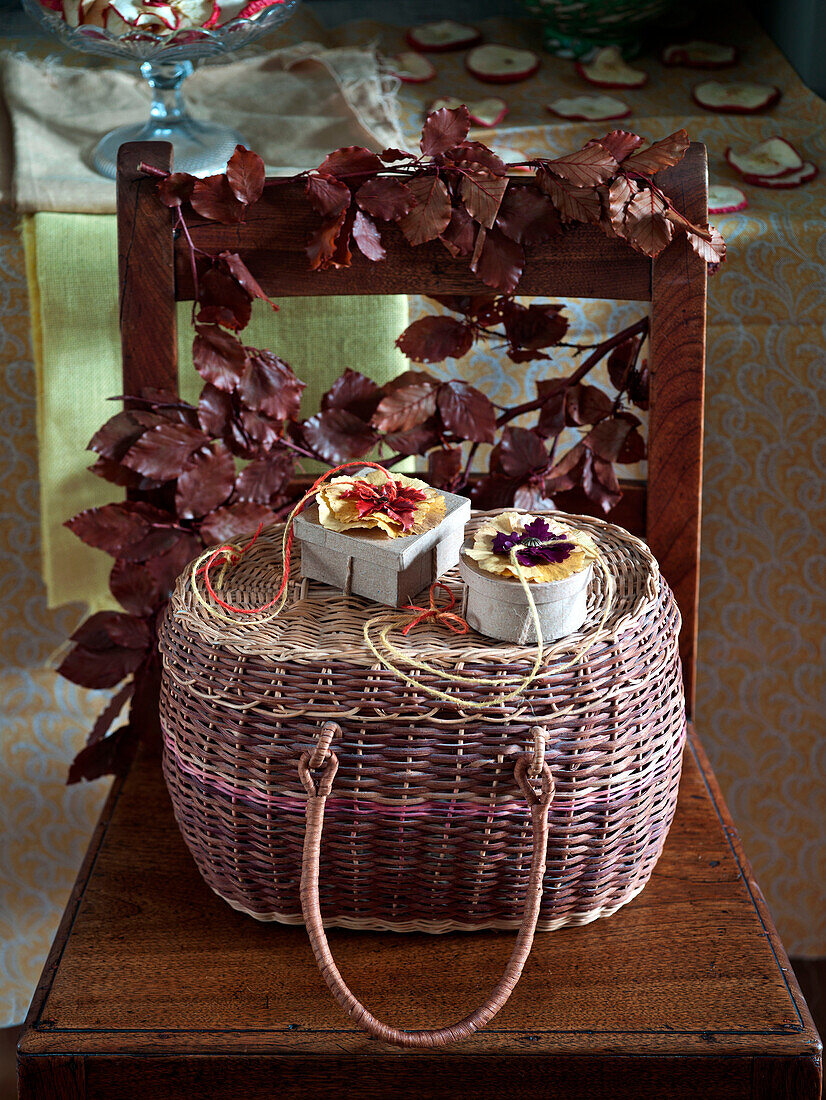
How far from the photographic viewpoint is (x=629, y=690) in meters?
0.66

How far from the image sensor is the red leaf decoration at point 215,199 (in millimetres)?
827

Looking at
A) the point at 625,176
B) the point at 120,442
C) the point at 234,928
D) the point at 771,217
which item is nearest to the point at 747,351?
the point at 771,217

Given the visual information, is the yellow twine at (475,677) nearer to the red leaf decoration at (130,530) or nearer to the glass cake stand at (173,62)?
the red leaf decoration at (130,530)

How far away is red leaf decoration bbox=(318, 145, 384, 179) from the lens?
820 millimetres

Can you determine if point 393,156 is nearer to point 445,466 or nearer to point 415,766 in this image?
point 445,466

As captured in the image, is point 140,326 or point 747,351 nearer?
point 140,326

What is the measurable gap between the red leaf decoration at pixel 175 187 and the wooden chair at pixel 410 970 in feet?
0.06

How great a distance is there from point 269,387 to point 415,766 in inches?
14.5

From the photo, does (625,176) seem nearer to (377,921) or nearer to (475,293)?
(475,293)

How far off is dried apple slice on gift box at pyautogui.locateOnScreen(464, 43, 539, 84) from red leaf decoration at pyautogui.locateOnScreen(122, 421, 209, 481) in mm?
767

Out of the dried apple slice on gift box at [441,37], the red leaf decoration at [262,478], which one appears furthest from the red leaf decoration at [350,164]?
the dried apple slice on gift box at [441,37]

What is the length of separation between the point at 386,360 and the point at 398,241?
19cm

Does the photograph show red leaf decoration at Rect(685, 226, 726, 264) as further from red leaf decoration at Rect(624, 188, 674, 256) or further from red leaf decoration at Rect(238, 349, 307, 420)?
red leaf decoration at Rect(238, 349, 307, 420)

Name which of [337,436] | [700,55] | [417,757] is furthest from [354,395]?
[700,55]
